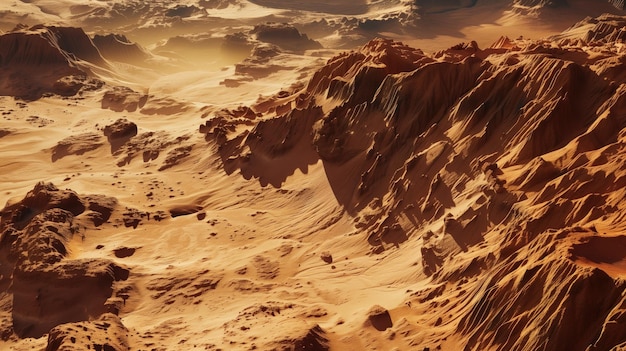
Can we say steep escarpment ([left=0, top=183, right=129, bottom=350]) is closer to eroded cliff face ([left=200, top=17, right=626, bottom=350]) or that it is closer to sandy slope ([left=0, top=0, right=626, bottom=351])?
sandy slope ([left=0, top=0, right=626, bottom=351])

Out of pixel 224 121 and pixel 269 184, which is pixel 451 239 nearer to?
pixel 269 184

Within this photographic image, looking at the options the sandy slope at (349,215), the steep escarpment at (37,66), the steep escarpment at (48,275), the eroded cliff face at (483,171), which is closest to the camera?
the eroded cliff face at (483,171)

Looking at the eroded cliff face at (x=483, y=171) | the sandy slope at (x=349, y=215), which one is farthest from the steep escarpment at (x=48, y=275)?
the eroded cliff face at (x=483, y=171)

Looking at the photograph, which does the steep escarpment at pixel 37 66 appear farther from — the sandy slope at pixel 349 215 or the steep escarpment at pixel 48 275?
the steep escarpment at pixel 48 275

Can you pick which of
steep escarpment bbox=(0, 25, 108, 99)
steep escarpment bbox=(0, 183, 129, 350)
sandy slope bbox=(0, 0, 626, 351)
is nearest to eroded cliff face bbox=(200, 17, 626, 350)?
sandy slope bbox=(0, 0, 626, 351)

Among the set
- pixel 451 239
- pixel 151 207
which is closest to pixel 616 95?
pixel 451 239
